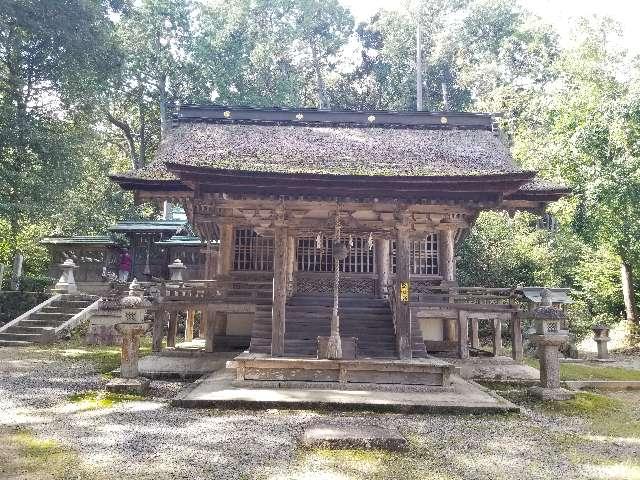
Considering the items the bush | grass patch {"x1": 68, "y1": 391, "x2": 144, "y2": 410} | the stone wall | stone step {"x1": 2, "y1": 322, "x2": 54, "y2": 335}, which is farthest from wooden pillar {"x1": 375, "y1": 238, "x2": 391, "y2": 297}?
the bush

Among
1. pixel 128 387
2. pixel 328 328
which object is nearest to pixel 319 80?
pixel 328 328

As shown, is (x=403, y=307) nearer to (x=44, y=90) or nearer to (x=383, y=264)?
(x=383, y=264)

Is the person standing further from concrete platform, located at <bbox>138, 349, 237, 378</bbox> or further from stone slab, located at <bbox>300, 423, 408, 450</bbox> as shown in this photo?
stone slab, located at <bbox>300, 423, 408, 450</bbox>

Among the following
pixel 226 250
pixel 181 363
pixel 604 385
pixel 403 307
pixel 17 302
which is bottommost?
pixel 604 385

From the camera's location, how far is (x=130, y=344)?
33.0 feet

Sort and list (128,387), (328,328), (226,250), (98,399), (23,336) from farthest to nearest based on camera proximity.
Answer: (23,336) < (226,250) < (328,328) < (128,387) < (98,399)

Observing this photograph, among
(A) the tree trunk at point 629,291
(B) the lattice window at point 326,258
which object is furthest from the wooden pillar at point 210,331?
(A) the tree trunk at point 629,291

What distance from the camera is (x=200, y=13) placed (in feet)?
129

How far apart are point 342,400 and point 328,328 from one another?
13.4 ft

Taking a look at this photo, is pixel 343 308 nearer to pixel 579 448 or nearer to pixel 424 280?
pixel 424 280

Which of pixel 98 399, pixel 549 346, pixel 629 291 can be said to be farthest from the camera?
pixel 629 291

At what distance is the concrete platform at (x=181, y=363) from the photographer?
1202 cm

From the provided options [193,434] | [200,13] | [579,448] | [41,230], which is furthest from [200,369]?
[200,13]

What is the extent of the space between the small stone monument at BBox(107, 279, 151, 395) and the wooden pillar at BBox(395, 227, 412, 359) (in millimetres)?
5658
